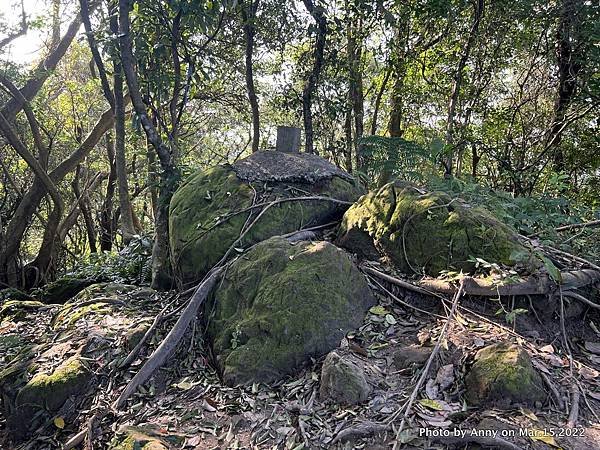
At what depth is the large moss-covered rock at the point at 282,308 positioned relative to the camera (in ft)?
9.49

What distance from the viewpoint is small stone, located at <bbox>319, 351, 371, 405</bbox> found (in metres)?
2.47

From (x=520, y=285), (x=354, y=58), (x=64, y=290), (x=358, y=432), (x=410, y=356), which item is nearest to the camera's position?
(x=358, y=432)

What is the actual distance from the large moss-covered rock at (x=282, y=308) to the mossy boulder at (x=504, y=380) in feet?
2.98

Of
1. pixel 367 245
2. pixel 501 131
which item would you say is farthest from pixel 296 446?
pixel 501 131

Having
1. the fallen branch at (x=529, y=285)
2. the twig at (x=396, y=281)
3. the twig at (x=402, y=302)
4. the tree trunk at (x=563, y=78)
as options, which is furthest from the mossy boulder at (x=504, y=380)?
the tree trunk at (x=563, y=78)

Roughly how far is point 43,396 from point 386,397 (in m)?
2.47

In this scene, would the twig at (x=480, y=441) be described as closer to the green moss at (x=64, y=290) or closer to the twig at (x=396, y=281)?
the twig at (x=396, y=281)

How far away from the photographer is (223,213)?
14.0 feet

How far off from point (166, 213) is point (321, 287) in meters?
2.43

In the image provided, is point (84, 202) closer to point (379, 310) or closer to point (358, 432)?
point (379, 310)

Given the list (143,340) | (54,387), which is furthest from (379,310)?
(54,387)

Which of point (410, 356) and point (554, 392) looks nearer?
point (554, 392)

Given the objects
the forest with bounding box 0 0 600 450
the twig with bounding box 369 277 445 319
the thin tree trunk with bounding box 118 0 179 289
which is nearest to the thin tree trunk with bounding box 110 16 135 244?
the forest with bounding box 0 0 600 450

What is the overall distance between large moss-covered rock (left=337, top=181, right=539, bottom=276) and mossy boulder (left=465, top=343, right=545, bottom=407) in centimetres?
78
